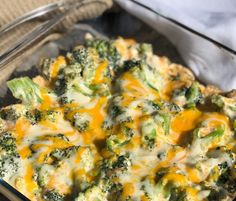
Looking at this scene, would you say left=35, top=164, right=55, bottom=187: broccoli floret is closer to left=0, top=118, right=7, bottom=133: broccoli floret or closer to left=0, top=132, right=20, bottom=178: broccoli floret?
left=0, top=132, right=20, bottom=178: broccoli floret

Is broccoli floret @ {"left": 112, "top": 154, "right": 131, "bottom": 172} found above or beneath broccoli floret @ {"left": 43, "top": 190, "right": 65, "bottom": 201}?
beneath

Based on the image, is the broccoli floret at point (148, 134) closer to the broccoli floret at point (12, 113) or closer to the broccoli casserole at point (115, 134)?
the broccoli casserole at point (115, 134)

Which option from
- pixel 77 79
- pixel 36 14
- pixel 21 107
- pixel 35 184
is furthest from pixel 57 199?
pixel 36 14

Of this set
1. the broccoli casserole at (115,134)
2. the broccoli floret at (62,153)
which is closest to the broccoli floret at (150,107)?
the broccoli casserole at (115,134)

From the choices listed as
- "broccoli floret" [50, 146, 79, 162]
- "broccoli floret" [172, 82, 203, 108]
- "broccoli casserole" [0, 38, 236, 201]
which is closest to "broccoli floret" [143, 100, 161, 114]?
"broccoli casserole" [0, 38, 236, 201]

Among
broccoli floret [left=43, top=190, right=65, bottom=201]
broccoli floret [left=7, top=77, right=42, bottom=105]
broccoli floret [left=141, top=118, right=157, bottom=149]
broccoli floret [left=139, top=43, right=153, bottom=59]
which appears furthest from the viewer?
broccoli floret [left=139, top=43, right=153, bottom=59]

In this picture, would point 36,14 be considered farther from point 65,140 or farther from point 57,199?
point 57,199

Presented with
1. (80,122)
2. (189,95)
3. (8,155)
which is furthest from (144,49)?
(8,155)

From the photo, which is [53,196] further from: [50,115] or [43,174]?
[50,115]
